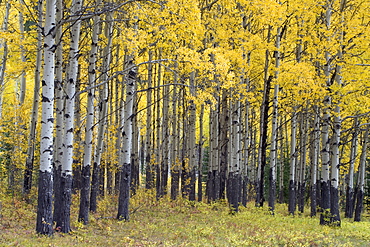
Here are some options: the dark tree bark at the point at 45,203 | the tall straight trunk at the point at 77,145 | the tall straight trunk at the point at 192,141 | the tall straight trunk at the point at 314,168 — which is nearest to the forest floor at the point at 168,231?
the dark tree bark at the point at 45,203

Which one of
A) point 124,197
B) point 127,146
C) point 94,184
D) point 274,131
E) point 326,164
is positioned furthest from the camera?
point 274,131

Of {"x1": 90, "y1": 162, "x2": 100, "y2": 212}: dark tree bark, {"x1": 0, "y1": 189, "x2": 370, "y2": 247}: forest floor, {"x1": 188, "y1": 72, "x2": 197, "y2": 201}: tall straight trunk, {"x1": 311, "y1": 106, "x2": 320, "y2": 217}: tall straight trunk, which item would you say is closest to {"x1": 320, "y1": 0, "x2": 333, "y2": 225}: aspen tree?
{"x1": 0, "y1": 189, "x2": 370, "y2": 247}: forest floor

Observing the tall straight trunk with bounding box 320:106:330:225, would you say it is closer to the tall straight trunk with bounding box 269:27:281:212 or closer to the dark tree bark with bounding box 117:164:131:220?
the tall straight trunk with bounding box 269:27:281:212

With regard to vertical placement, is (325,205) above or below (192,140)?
below

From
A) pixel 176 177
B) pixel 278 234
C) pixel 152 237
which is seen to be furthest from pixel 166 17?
pixel 176 177

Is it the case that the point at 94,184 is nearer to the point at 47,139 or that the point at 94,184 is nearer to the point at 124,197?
the point at 124,197

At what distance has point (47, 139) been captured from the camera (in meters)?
7.52

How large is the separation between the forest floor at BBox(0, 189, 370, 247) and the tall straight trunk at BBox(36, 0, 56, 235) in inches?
17.5

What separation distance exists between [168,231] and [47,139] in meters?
4.35

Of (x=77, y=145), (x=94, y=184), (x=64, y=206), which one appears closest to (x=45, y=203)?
(x=64, y=206)

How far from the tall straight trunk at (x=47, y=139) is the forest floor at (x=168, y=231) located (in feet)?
1.46

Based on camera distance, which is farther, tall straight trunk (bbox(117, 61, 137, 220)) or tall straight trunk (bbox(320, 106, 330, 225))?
tall straight trunk (bbox(320, 106, 330, 225))

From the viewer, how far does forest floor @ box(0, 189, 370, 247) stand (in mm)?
8039

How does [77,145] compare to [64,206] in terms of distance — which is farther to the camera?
[77,145]
